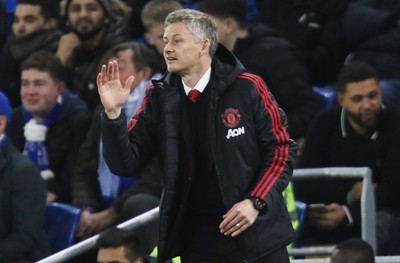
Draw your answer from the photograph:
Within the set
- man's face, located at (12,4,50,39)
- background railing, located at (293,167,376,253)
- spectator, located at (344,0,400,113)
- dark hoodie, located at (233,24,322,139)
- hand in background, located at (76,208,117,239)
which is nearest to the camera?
background railing, located at (293,167,376,253)

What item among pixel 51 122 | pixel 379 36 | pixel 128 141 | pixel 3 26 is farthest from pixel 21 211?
pixel 3 26

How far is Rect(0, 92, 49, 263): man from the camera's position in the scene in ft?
24.5

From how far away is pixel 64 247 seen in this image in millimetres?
7828

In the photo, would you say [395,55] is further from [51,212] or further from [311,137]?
[51,212]

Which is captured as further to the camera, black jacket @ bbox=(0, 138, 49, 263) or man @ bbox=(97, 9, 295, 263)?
black jacket @ bbox=(0, 138, 49, 263)

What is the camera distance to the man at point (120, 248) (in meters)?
6.78

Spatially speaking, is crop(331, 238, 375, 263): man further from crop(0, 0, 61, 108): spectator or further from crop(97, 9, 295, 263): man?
crop(0, 0, 61, 108): spectator

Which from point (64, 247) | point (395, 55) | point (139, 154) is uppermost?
point (139, 154)

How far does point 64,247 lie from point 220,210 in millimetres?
2544

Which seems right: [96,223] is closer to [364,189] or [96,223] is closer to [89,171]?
[89,171]

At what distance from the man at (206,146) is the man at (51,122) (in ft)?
9.64

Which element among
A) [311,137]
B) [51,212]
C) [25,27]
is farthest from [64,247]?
[25,27]

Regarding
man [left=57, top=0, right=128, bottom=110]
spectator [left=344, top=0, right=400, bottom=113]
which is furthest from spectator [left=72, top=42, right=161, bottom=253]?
spectator [left=344, top=0, right=400, bottom=113]

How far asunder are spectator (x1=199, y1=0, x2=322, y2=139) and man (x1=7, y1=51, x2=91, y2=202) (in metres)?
1.10
